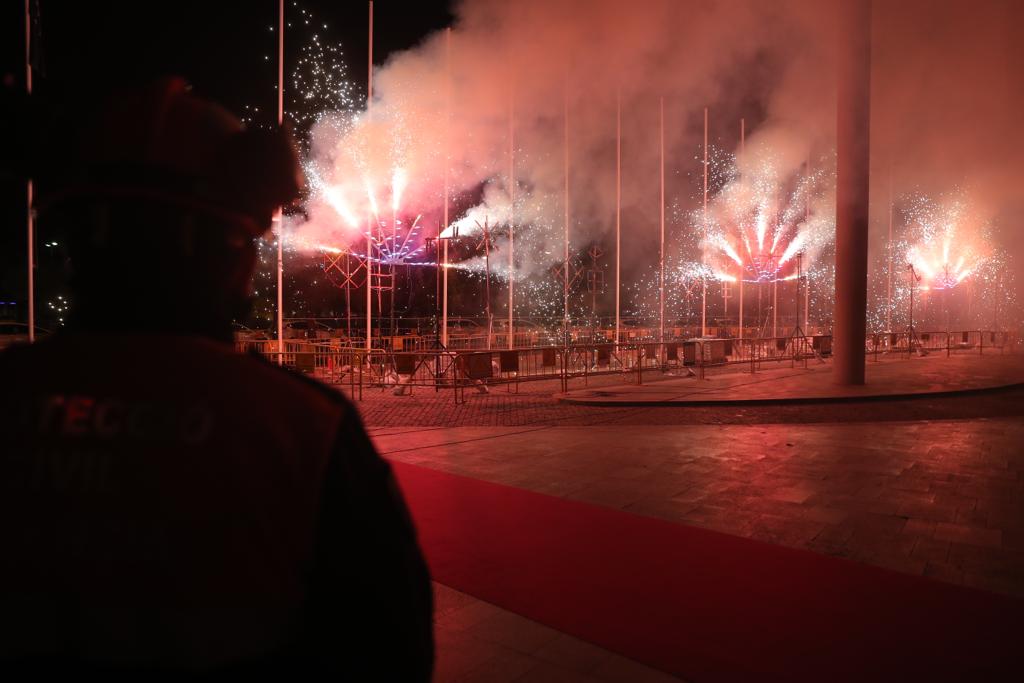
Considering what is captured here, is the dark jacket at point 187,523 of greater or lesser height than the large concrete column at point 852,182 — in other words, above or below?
below

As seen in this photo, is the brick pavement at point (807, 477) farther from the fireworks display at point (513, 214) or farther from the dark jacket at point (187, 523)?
the fireworks display at point (513, 214)

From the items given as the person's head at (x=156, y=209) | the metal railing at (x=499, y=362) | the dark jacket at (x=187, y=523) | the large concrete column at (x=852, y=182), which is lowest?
the metal railing at (x=499, y=362)

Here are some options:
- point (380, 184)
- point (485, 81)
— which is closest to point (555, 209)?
point (485, 81)

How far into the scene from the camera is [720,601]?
3594 millimetres

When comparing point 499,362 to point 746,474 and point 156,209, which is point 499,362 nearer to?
point 746,474

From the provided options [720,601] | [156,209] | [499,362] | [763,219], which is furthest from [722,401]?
[763,219]

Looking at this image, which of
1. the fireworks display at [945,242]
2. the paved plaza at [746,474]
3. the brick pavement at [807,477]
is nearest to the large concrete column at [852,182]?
the paved plaza at [746,474]

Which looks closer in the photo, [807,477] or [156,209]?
[156,209]

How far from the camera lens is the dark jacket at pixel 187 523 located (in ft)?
2.98

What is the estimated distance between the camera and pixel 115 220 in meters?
1.04

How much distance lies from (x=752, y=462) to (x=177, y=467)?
7065 mm

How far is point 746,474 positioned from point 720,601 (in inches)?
129

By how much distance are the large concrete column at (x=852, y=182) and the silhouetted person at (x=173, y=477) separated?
14.7 m

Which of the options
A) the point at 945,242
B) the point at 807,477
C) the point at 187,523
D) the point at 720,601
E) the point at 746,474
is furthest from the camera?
the point at 945,242
